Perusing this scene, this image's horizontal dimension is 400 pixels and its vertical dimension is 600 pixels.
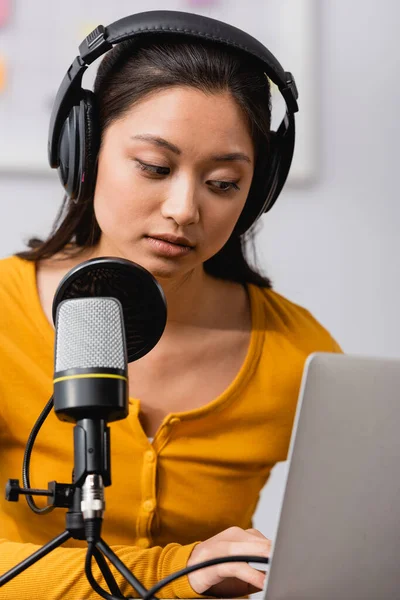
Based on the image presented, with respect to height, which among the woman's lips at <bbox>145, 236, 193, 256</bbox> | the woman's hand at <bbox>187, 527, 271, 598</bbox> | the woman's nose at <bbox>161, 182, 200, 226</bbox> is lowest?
the woman's hand at <bbox>187, 527, 271, 598</bbox>

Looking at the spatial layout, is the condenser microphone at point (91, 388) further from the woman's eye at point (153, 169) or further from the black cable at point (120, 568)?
the woman's eye at point (153, 169)

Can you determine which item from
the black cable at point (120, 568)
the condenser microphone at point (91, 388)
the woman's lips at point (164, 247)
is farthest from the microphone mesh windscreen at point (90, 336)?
the woman's lips at point (164, 247)

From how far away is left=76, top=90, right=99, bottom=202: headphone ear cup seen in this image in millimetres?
1028

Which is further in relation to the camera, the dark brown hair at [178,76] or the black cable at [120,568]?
the dark brown hair at [178,76]

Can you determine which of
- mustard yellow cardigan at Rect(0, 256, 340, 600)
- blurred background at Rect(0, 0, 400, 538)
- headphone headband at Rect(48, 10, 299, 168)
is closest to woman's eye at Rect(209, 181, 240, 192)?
headphone headband at Rect(48, 10, 299, 168)

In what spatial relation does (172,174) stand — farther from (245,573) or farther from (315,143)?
(315,143)

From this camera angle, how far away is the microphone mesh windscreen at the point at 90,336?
65 cm

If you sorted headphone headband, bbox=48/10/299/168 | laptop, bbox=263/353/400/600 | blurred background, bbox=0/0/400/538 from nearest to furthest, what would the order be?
laptop, bbox=263/353/400/600 → headphone headband, bbox=48/10/299/168 → blurred background, bbox=0/0/400/538

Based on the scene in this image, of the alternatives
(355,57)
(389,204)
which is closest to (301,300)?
(389,204)

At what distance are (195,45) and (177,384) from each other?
0.46m

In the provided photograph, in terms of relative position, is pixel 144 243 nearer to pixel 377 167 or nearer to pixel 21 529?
pixel 21 529

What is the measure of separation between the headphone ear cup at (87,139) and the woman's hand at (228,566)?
0.45 meters

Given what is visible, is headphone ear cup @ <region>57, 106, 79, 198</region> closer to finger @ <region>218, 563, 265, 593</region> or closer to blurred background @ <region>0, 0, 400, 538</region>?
finger @ <region>218, 563, 265, 593</region>

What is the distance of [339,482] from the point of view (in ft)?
2.09
